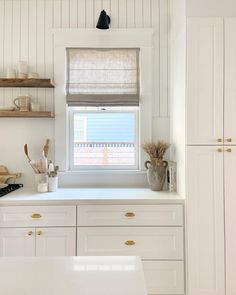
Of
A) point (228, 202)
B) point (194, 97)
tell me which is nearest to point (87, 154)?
point (194, 97)

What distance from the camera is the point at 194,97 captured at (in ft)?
6.72

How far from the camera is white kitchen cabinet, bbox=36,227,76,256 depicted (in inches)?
81.9

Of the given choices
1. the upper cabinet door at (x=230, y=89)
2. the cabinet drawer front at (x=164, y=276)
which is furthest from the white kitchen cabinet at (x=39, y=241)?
the upper cabinet door at (x=230, y=89)

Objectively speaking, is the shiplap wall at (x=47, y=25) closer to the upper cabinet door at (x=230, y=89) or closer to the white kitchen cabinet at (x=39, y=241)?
the upper cabinet door at (x=230, y=89)

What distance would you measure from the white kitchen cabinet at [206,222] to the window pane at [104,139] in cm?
83

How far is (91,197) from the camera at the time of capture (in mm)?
2164

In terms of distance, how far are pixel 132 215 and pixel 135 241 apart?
0.21 metres

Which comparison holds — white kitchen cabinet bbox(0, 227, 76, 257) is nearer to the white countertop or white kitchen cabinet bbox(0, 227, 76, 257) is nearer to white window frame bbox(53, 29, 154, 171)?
white window frame bbox(53, 29, 154, 171)

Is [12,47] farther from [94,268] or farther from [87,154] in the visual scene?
[94,268]

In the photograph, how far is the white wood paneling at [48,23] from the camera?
8.63ft

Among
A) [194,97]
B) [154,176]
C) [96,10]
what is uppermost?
[96,10]

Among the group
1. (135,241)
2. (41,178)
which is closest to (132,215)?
(135,241)

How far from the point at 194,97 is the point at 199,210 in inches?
34.7

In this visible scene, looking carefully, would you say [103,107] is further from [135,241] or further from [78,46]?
[135,241]
